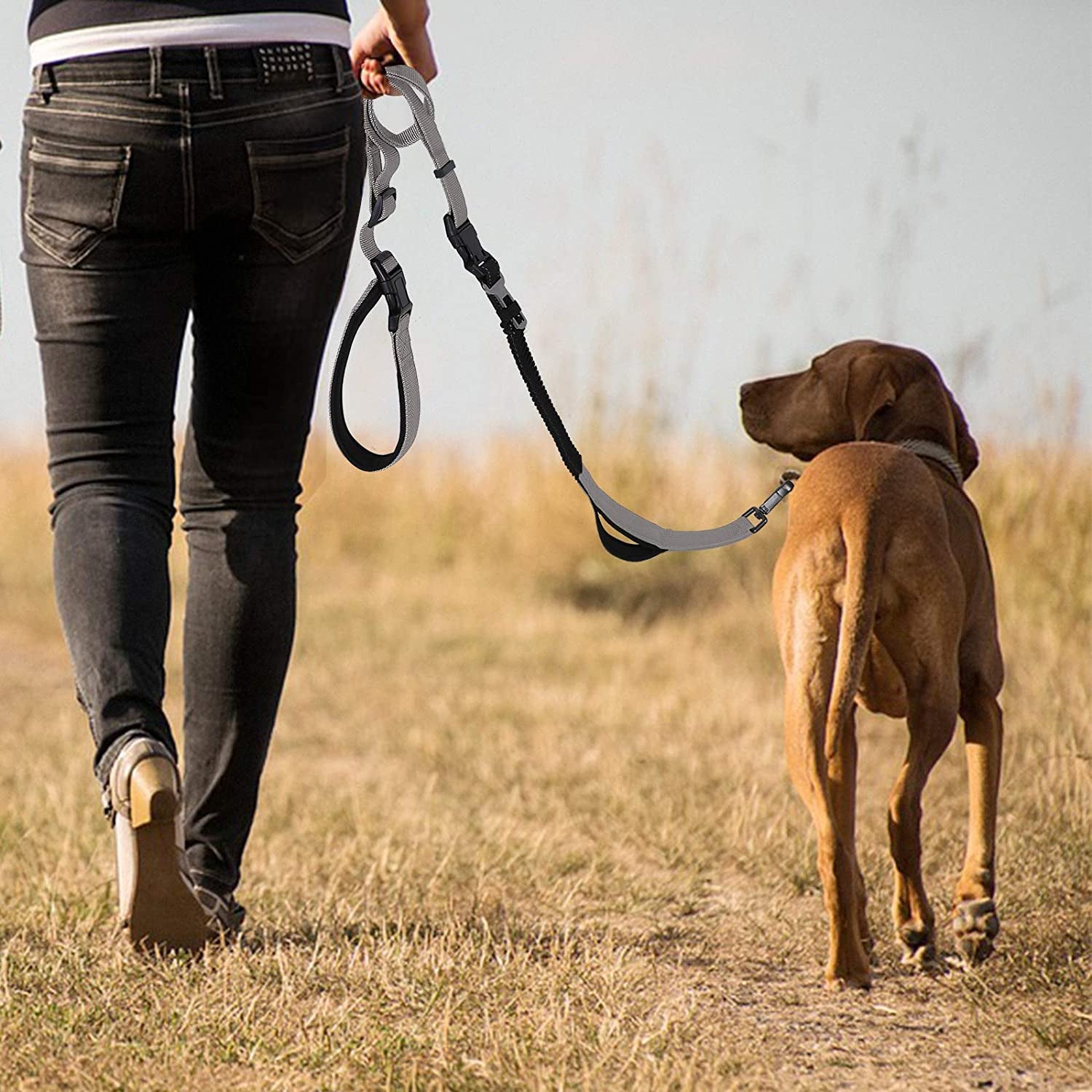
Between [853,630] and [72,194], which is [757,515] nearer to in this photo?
[853,630]

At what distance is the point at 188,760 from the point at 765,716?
9.08 feet

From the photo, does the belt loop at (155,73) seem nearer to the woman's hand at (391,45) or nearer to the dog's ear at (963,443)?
the woman's hand at (391,45)

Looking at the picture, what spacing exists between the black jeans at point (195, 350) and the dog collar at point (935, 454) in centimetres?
105

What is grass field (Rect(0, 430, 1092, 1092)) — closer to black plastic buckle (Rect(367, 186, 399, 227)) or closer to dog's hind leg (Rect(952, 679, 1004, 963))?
dog's hind leg (Rect(952, 679, 1004, 963))

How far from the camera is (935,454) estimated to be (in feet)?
9.95

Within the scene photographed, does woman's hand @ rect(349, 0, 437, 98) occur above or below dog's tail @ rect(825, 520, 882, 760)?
above

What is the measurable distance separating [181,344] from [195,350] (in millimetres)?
71

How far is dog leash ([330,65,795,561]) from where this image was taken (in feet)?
9.36

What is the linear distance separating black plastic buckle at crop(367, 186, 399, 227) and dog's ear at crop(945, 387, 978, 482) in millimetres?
1074

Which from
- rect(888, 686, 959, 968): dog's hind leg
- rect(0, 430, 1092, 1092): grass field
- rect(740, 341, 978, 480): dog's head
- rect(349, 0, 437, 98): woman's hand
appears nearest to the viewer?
rect(0, 430, 1092, 1092): grass field

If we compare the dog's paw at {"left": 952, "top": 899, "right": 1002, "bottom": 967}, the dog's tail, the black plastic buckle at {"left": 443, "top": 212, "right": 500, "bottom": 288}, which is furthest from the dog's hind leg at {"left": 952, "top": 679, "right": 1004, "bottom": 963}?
the black plastic buckle at {"left": 443, "top": 212, "right": 500, "bottom": 288}

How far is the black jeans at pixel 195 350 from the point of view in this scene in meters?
2.58

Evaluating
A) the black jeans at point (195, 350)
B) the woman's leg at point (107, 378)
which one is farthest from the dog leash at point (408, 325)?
the woman's leg at point (107, 378)

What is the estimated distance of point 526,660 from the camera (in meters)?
6.74
